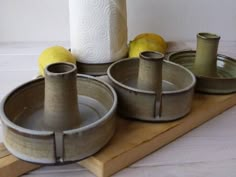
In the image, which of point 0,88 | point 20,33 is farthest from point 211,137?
point 20,33

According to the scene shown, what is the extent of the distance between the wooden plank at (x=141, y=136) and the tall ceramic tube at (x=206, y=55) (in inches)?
1.9

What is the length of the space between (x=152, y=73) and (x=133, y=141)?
0.09 metres

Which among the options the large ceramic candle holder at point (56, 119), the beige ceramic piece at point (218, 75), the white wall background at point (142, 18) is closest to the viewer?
the large ceramic candle holder at point (56, 119)

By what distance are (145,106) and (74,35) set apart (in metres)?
0.20

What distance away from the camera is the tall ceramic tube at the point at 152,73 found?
427mm

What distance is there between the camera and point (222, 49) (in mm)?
758

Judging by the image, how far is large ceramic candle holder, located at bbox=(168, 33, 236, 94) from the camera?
20.1 inches

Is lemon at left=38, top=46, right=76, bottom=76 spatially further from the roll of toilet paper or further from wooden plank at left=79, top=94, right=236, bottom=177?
wooden plank at left=79, top=94, right=236, bottom=177

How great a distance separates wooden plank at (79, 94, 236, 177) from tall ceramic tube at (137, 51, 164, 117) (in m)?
0.03

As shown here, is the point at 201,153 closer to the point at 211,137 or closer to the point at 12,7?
the point at 211,137

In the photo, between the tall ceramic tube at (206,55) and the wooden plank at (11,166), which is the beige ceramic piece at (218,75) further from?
the wooden plank at (11,166)

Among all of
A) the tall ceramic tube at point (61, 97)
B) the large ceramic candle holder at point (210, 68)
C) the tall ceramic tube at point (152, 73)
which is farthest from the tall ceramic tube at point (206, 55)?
the tall ceramic tube at point (61, 97)

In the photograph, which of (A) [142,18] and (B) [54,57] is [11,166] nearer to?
(B) [54,57]

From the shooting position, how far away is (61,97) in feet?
1.22
